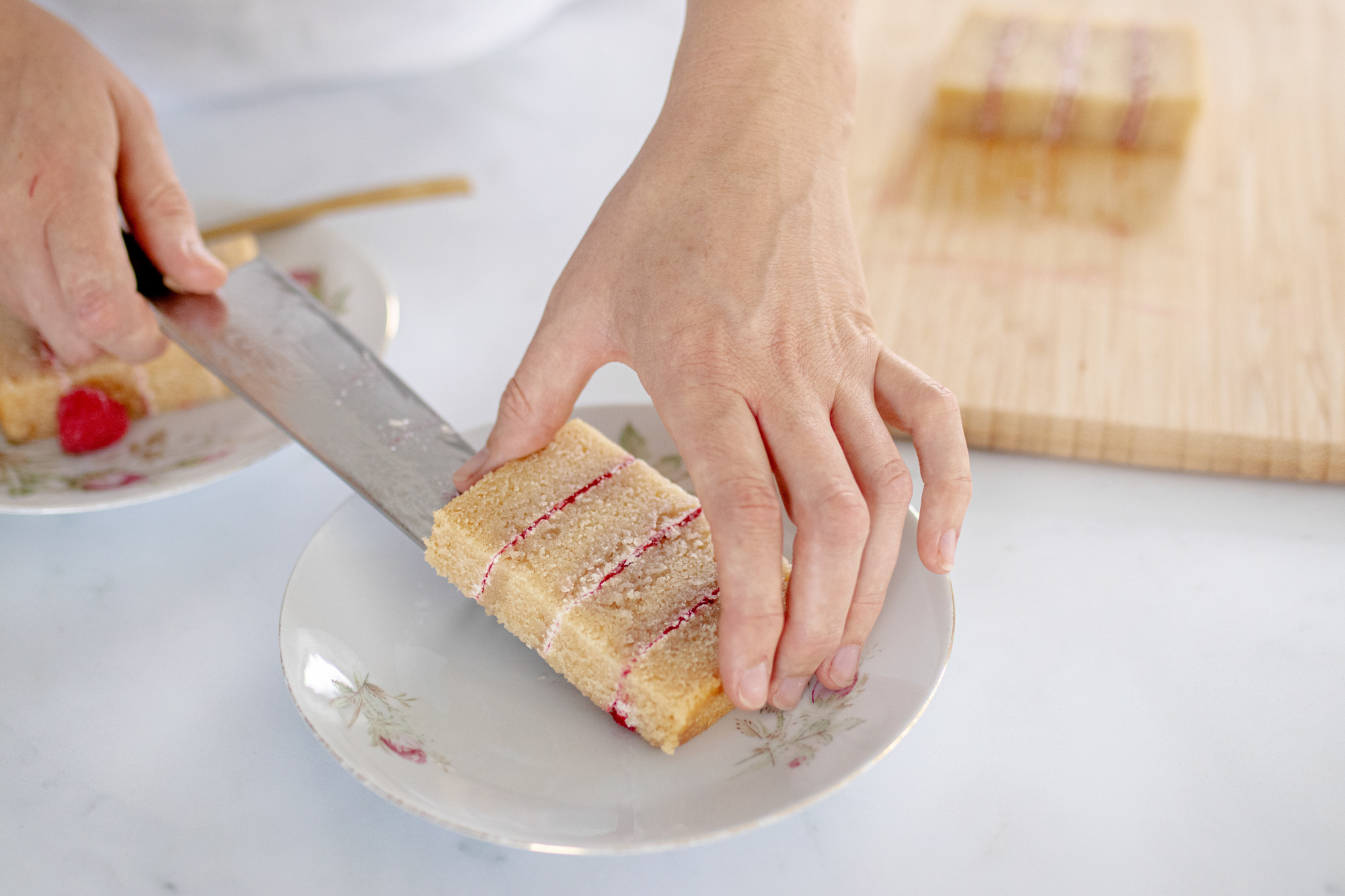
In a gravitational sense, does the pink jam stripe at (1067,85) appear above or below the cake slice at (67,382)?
above

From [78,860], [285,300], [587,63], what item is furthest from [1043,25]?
[78,860]

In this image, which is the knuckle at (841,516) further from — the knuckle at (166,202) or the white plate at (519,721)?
the knuckle at (166,202)

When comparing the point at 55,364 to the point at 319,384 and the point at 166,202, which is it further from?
the point at 319,384

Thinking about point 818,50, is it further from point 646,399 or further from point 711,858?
point 711,858

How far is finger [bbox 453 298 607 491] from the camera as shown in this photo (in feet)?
3.22

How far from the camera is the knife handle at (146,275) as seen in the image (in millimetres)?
1244

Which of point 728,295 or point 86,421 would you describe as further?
point 86,421

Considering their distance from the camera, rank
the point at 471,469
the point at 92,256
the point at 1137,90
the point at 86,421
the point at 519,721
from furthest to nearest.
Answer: the point at 1137,90
the point at 86,421
the point at 92,256
the point at 471,469
the point at 519,721

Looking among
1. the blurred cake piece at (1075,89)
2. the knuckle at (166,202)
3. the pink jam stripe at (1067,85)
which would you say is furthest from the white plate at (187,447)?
the pink jam stripe at (1067,85)

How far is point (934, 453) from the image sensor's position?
90 centimetres

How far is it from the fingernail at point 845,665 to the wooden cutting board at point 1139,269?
520 mm

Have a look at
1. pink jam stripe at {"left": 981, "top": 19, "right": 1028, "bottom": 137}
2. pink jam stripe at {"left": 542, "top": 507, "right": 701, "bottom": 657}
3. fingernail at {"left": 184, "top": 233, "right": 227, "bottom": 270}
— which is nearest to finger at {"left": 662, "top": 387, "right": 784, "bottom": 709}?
pink jam stripe at {"left": 542, "top": 507, "right": 701, "bottom": 657}

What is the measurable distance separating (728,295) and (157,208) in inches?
30.0

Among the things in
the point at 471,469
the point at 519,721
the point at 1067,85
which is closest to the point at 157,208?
the point at 471,469
